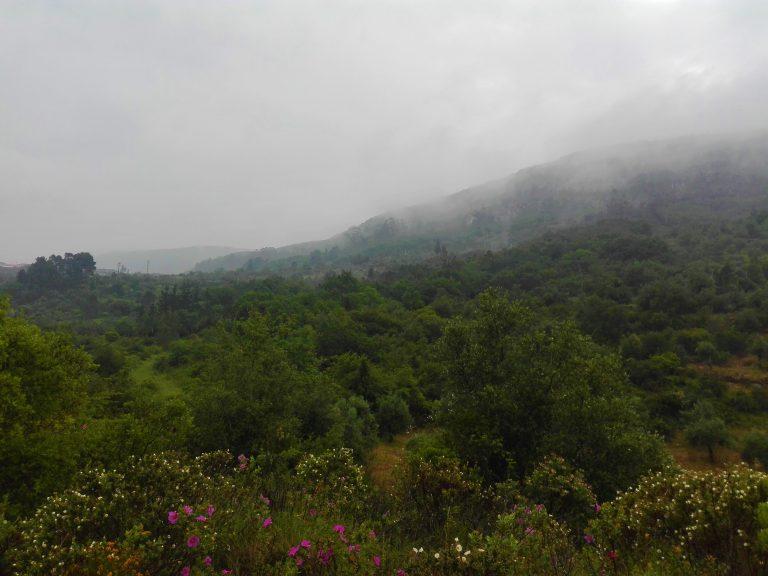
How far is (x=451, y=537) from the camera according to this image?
8.11 m

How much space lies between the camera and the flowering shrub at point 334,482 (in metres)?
9.41

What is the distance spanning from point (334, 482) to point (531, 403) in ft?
35.2

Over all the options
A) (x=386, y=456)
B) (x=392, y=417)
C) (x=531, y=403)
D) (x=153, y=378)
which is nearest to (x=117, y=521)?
(x=531, y=403)

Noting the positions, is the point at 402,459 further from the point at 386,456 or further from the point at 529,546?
the point at 386,456

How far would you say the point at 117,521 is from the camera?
700 centimetres

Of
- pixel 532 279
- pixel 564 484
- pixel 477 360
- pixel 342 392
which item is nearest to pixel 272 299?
pixel 342 392

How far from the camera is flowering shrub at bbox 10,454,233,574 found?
18.5 ft

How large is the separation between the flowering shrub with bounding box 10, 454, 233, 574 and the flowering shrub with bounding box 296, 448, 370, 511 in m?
2.15

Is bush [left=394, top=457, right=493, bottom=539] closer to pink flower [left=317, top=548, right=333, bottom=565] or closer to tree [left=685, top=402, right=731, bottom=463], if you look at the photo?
pink flower [left=317, top=548, right=333, bottom=565]

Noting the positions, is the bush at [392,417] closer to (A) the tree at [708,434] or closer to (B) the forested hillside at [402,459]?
(B) the forested hillside at [402,459]

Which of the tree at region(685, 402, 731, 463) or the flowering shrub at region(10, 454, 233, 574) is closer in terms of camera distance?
the flowering shrub at region(10, 454, 233, 574)

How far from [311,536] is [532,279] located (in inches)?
3705

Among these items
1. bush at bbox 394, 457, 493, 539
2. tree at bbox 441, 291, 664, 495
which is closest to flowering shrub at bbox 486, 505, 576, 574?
bush at bbox 394, 457, 493, 539

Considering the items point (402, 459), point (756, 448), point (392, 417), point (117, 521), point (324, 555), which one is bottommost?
Result: point (756, 448)
